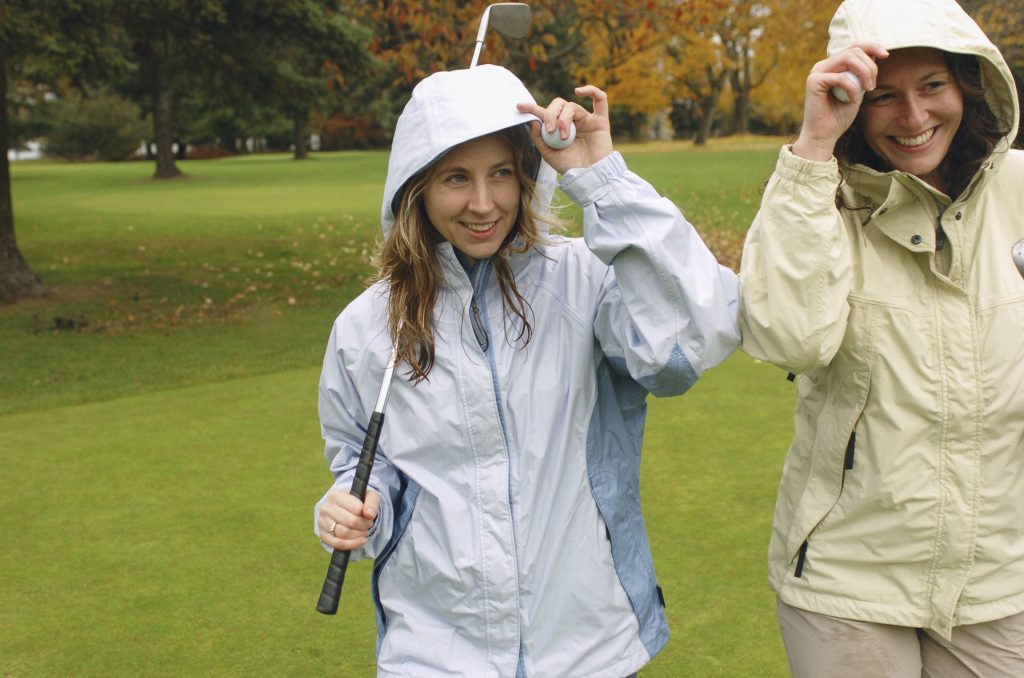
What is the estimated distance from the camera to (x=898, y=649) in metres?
2.44

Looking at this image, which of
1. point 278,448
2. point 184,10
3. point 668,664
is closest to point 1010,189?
point 668,664

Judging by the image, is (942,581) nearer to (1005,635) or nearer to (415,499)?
(1005,635)

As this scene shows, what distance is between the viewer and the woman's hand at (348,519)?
2.36 meters

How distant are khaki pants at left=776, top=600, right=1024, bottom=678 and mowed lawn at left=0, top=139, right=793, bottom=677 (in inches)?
56.9

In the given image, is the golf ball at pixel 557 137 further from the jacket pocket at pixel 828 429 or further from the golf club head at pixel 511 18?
the golf club head at pixel 511 18

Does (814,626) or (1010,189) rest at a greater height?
(1010,189)

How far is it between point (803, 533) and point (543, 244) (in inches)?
32.4

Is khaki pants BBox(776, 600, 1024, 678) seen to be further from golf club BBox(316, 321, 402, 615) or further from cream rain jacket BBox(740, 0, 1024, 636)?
golf club BBox(316, 321, 402, 615)

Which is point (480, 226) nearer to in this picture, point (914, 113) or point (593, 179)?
point (593, 179)

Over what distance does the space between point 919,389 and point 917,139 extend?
1.68ft

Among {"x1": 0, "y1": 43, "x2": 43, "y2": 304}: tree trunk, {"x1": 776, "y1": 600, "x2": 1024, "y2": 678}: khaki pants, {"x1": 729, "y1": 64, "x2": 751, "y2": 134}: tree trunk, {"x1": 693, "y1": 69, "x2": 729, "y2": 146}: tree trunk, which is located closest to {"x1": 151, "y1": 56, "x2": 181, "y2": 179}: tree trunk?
{"x1": 0, "y1": 43, "x2": 43, "y2": 304}: tree trunk

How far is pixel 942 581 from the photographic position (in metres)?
2.38

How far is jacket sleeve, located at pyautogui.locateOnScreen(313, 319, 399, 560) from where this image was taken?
2.49 metres

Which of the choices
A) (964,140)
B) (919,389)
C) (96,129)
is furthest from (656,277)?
(96,129)
